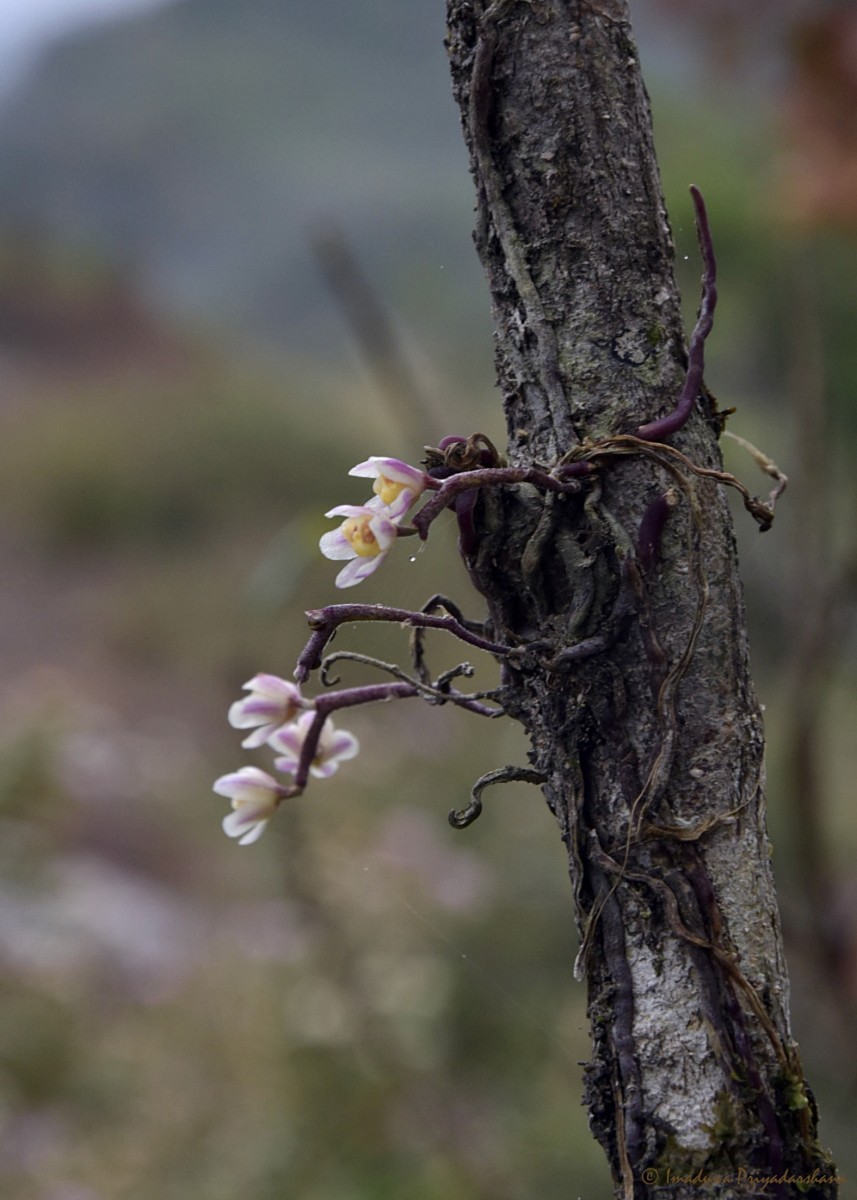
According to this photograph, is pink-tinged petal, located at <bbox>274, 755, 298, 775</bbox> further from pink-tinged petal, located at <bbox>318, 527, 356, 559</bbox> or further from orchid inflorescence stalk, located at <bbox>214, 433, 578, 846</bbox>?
pink-tinged petal, located at <bbox>318, 527, 356, 559</bbox>

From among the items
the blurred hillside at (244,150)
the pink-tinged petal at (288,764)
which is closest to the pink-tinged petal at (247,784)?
the pink-tinged petal at (288,764)

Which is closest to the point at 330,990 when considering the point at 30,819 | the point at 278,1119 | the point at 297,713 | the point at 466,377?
the point at 278,1119

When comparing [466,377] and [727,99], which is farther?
[466,377]

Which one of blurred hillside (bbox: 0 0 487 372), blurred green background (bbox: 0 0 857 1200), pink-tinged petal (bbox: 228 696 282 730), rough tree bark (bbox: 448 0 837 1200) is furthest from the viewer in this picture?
blurred hillside (bbox: 0 0 487 372)

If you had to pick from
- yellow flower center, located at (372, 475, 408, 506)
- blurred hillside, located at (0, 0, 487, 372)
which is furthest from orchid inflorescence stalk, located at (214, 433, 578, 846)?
blurred hillside, located at (0, 0, 487, 372)

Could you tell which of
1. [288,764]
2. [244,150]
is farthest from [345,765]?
[244,150]

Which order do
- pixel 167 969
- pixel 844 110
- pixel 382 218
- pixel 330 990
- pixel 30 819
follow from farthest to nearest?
pixel 382 218 < pixel 167 969 < pixel 844 110 < pixel 30 819 < pixel 330 990

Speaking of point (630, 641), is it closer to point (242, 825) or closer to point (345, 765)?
point (242, 825)

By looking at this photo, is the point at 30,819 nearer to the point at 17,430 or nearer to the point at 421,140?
the point at 17,430
